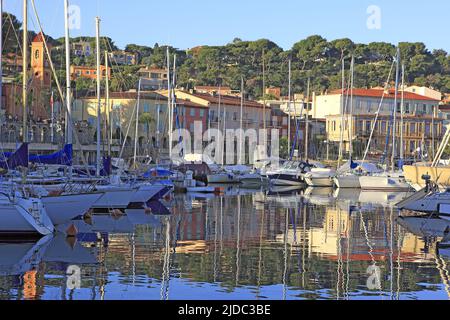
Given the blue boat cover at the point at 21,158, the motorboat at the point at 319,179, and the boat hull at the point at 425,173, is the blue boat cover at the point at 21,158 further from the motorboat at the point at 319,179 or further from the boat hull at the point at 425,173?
the motorboat at the point at 319,179

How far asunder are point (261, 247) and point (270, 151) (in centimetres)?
7992

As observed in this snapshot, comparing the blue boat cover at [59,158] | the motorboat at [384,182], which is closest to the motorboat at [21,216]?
the blue boat cover at [59,158]

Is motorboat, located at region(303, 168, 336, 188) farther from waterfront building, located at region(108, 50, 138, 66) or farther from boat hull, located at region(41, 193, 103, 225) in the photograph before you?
waterfront building, located at region(108, 50, 138, 66)

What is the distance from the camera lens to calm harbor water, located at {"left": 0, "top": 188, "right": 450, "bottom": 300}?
18906 millimetres

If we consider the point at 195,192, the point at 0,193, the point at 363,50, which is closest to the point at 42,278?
the point at 0,193

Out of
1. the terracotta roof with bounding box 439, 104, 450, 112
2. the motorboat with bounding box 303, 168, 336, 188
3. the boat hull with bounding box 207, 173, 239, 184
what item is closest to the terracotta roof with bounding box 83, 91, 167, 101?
the boat hull with bounding box 207, 173, 239, 184

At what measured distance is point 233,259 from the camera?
78.8ft

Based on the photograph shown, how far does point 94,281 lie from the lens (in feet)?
65.0

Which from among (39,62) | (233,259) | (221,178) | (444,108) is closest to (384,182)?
(221,178)

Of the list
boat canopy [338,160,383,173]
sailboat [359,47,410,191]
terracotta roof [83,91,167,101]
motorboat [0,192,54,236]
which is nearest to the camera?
motorboat [0,192,54,236]

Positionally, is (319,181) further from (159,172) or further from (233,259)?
(233,259)

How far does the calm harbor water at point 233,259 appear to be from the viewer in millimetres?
18906

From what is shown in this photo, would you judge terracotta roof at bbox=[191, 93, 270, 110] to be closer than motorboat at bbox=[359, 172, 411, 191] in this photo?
No
